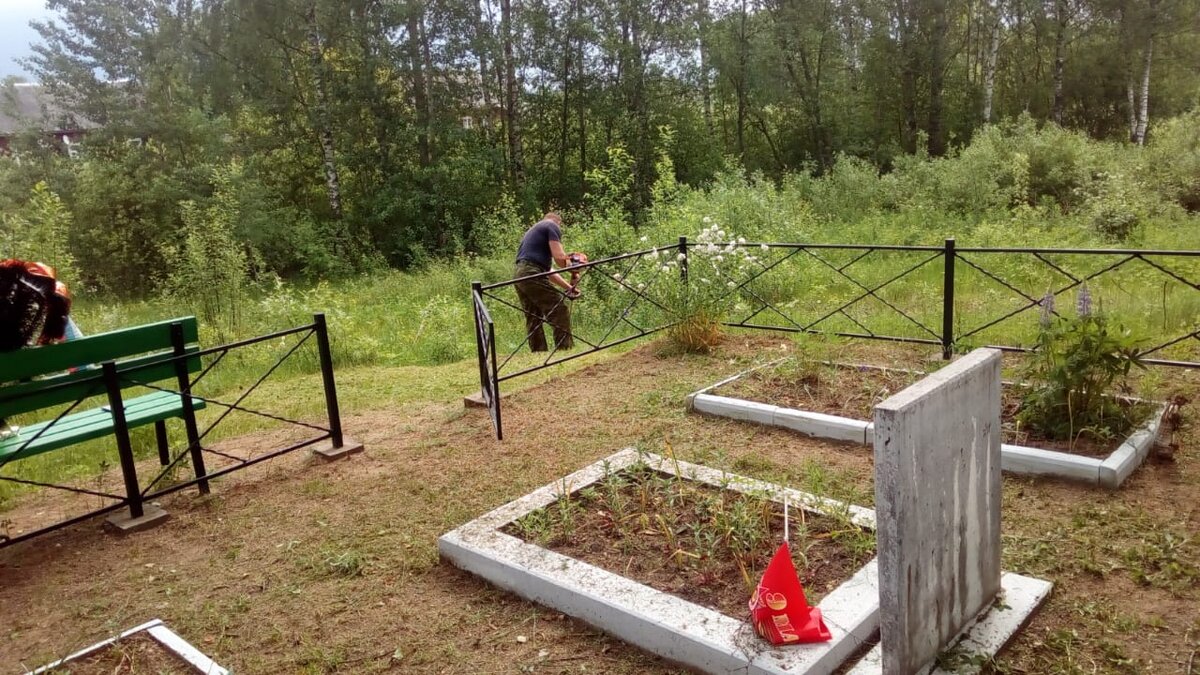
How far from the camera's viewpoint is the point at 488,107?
2572 centimetres

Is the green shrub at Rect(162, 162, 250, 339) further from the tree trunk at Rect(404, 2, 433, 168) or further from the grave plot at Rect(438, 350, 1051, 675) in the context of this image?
the tree trunk at Rect(404, 2, 433, 168)

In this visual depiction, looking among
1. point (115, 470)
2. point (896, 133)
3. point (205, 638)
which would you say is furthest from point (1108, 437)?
point (896, 133)

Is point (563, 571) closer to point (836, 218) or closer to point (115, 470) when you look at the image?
point (115, 470)

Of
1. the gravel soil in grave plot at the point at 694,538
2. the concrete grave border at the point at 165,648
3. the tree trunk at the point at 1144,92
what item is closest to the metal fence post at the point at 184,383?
the concrete grave border at the point at 165,648

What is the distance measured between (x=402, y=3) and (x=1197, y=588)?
77.1 feet

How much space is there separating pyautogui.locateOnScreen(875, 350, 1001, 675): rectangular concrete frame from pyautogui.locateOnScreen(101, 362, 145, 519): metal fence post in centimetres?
409

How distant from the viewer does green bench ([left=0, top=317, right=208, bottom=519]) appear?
171 inches

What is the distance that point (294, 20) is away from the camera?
77.5 feet

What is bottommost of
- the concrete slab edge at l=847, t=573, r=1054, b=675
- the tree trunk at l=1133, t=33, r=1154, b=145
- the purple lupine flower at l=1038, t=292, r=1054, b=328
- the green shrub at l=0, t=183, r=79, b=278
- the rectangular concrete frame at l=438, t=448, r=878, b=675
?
the concrete slab edge at l=847, t=573, r=1054, b=675

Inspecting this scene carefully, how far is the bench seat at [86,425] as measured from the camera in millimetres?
4395

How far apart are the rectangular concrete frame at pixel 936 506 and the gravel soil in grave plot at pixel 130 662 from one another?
8.99ft

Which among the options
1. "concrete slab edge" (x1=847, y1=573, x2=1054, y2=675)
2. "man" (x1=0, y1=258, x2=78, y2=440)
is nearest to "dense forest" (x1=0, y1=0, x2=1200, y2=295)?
"man" (x1=0, y1=258, x2=78, y2=440)

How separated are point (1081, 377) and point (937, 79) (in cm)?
2787

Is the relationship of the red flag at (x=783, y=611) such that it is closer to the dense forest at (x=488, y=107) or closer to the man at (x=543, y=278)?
the man at (x=543, y=278)
